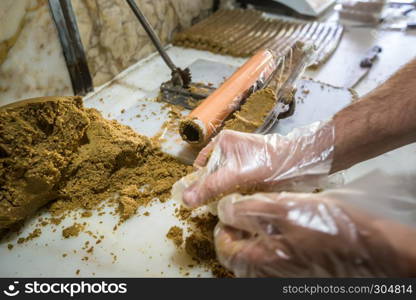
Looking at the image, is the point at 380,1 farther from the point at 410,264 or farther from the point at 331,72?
the point at 410,264

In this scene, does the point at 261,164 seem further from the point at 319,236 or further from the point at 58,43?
the point at 58,43

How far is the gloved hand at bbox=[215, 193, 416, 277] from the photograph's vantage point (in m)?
0.62

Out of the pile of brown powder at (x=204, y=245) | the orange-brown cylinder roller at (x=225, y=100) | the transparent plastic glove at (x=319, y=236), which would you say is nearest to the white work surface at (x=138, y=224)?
the pile of brown powder at (x=204, y=245)

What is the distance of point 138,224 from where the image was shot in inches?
42.3

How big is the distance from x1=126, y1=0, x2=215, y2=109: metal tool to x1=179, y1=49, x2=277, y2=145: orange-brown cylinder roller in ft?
0.65

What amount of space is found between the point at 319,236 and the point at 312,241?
0.06 ft

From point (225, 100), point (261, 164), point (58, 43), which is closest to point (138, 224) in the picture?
point (261, 164)

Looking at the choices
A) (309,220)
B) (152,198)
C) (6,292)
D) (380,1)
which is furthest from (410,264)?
(380,1)

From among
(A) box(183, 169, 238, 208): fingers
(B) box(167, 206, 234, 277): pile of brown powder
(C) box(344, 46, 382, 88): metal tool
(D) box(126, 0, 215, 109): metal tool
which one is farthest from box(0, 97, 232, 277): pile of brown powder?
(C) box(344, 46, 382, 88): metal tool

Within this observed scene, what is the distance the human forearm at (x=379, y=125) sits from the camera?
3.25 ft

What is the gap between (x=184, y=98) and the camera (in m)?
1.60

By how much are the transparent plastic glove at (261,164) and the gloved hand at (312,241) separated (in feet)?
0.41

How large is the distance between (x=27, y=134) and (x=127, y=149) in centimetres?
31

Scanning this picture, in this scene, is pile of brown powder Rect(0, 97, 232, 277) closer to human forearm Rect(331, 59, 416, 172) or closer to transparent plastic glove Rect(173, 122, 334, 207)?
transparent plastic glove Rect(173, 122, 334, 207)
